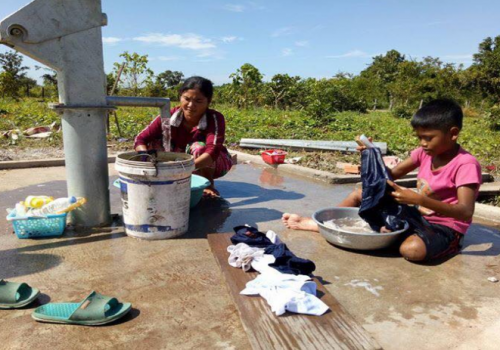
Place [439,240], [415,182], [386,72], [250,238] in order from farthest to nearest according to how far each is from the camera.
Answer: [386,72] < [415,182] < [439,240] < [250,238]

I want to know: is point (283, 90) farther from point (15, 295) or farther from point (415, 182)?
point (15, 295)

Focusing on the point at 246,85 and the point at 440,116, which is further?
the point at 246,85

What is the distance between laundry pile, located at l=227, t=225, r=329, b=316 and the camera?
174cm

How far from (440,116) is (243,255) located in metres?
1.56

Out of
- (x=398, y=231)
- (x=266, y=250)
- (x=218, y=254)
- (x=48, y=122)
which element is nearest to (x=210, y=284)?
(x=218, y=254)

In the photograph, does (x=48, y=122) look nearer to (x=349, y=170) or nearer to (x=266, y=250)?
(x=349, y=170)

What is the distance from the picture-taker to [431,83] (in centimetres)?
2750

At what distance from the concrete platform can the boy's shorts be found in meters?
0.07

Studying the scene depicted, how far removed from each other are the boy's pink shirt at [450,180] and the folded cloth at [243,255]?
1331 mm

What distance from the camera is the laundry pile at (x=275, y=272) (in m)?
1.74

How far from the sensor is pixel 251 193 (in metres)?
4.39

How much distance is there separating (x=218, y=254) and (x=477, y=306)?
145 cm

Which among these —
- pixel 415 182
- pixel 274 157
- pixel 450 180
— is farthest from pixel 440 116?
pixel 274 157

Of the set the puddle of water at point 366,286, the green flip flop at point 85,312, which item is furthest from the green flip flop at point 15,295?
the puddle of water at point 366,286
